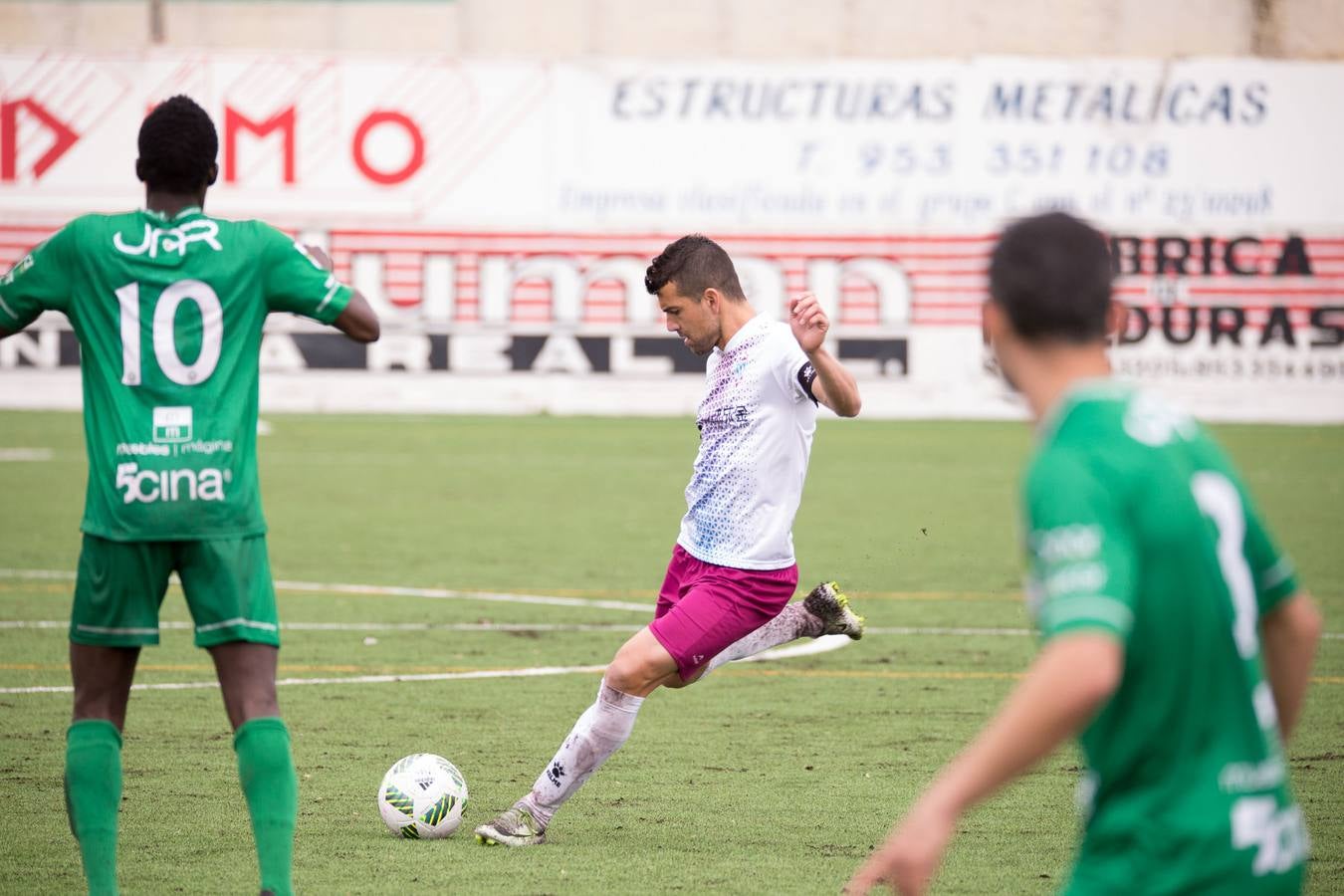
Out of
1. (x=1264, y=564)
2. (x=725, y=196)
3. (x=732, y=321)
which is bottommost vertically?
(x=1264, y=564)

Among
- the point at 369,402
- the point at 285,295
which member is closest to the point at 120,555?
the point at 285,295

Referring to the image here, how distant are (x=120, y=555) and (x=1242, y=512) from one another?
3.00m

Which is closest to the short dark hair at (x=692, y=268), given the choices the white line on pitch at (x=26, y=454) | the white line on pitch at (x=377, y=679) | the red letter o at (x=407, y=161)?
the white line on pitch at (x=377, y=679)

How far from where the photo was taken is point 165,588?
502cm

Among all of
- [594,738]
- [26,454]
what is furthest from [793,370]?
[26,454]

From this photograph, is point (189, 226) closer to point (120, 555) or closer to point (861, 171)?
point (120, 555)

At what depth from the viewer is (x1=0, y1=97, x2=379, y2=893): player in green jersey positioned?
500 centimetres

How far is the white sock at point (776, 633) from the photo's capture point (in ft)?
22.2

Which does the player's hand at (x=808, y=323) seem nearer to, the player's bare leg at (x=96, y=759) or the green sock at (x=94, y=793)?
the player's bare leg at (x=96, y=759)

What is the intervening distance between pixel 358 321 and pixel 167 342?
0.48 meters

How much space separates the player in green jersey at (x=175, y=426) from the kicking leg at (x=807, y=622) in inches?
85.3

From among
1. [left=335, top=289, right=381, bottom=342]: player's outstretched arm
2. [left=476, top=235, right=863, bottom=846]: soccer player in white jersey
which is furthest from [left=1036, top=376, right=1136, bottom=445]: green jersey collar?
[left=476, top=235, right=863, bottom=846]: soccer player in white jersey

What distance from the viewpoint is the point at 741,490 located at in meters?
6.71

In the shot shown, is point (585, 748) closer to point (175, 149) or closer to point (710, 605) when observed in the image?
point (710, 605)
